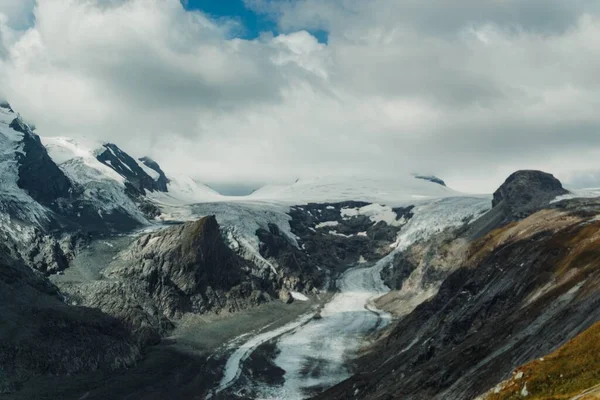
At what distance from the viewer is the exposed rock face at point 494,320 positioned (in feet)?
202

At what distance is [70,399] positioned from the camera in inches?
4343

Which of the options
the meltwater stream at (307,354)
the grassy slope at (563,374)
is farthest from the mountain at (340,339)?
the meltwater stream at (307,354)

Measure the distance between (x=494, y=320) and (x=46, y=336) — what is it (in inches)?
3643

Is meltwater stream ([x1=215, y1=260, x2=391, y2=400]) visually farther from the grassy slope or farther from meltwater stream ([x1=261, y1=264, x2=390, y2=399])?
the grassy slope

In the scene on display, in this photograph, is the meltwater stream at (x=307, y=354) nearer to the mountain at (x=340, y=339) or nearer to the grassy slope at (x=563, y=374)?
the mountain at (x=340, y=339)

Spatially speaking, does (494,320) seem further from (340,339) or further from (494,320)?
(340,339)

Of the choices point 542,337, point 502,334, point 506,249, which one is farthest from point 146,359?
point 542,337

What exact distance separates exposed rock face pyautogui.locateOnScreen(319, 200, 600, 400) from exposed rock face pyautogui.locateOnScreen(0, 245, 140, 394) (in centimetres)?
5603

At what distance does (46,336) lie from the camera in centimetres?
12888

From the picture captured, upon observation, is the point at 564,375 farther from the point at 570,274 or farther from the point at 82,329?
the point at 82,329

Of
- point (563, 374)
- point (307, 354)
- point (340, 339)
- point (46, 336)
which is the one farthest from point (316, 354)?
point (563, 374)

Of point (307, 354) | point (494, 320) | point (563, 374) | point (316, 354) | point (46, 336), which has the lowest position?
point (316, 354)

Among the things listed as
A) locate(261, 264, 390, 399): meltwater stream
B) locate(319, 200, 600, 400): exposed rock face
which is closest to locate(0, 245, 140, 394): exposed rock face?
locate(261, 264, 390, 399): meltwater stream

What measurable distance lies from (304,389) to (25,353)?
5609 cm
